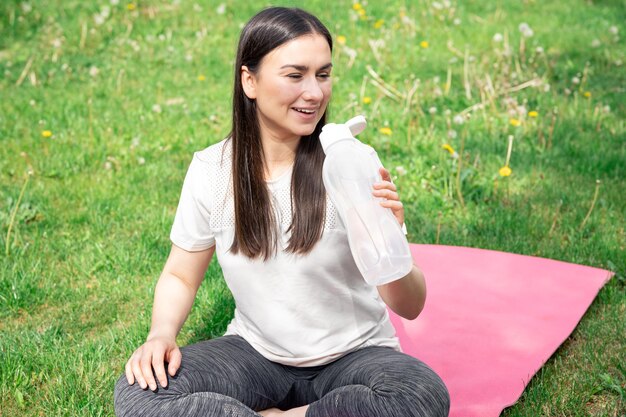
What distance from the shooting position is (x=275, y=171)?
2.34 m

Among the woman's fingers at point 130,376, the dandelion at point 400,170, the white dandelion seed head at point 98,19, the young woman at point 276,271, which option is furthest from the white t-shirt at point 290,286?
the white dandelion seed head at point 98,19

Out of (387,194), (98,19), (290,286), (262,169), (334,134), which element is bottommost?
(98,19)

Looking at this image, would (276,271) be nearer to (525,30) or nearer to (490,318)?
(490,318)

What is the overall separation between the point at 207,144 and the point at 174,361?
2757mm

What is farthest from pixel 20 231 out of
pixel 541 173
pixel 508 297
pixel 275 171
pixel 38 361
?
pixel 541 173

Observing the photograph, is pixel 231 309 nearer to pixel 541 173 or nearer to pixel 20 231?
pixel 20 231

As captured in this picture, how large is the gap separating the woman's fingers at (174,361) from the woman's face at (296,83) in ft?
2.10

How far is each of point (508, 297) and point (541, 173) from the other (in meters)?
1.08

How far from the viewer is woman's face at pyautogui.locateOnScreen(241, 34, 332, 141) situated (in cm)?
217

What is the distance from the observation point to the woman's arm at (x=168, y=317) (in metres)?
2.07

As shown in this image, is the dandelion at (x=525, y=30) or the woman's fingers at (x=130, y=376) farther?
the dandelion at (x=525, y=30)

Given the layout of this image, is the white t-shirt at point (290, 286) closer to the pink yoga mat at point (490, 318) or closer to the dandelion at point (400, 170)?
the pink yoga mat at point (490, 318)

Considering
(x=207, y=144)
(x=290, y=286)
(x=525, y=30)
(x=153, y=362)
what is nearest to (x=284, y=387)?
(x=290, y=286)

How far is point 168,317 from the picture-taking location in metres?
2.28
